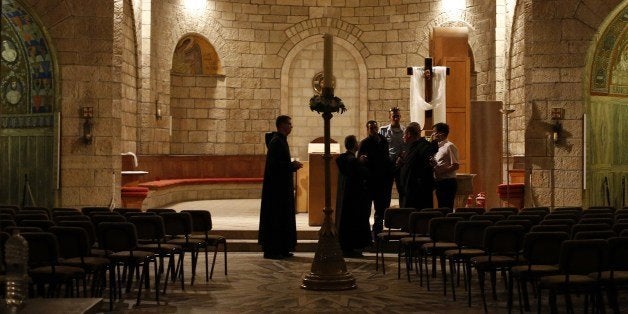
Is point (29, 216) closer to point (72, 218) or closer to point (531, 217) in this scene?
point (72, 218)

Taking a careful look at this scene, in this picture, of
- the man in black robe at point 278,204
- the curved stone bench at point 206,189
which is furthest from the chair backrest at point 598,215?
the curved stone bench at point 206,189

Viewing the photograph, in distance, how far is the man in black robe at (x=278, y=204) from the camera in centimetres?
981

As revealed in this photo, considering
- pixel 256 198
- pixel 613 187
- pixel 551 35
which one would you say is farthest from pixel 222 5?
pixel 613 187

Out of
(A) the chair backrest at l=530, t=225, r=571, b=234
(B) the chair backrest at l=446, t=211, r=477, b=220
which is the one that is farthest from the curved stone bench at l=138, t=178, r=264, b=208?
(A) the chair backrest at l=530, t=225, r=571, b=234

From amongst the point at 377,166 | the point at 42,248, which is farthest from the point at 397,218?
the point at 42,248

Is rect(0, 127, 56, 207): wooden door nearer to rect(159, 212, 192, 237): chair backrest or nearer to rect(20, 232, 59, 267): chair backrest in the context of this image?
rect(159, 212, 192, 237): chair backrest

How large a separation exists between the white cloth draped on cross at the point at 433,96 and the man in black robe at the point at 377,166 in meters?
2.37

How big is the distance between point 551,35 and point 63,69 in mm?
7461

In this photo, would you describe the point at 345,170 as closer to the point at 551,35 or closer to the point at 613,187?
the point at 551,35

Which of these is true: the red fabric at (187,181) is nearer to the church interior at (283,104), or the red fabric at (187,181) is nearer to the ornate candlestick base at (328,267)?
the church interior at (283,104)

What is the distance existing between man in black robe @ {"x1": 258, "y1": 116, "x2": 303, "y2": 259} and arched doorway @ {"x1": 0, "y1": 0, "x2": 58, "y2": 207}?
436 centimetres

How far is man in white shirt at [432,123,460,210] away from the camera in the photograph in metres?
10.0

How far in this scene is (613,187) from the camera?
13344mm

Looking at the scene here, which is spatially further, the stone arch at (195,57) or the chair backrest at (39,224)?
the stone arch at (195,57)
